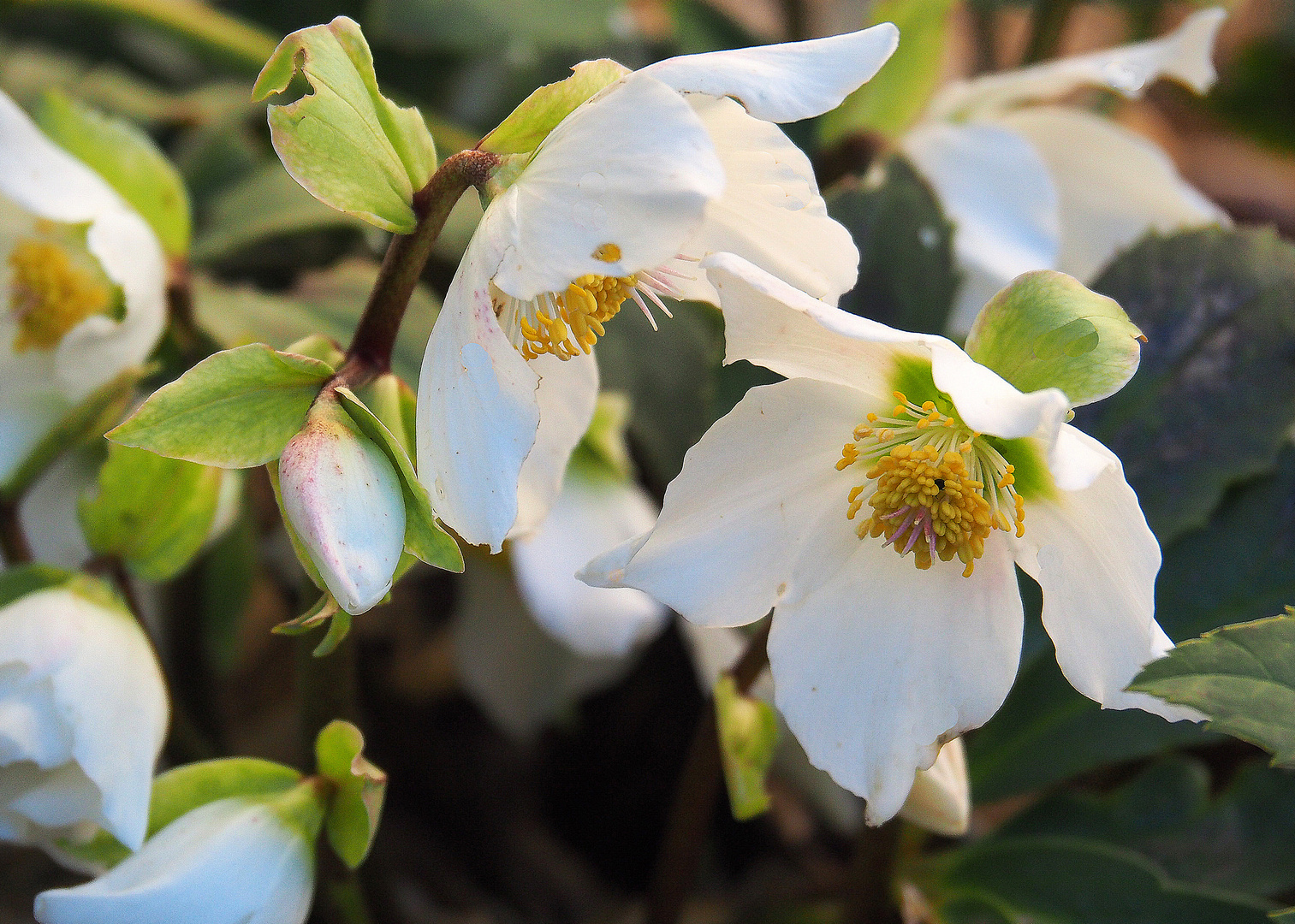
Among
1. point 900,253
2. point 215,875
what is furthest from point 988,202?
point 215,875

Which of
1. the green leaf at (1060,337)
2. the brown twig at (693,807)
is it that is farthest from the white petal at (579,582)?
the green leaf at (1060,337)

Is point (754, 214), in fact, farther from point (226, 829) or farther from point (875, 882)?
point (875, 882)

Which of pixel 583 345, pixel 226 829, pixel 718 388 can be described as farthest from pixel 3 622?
pixel 718 388

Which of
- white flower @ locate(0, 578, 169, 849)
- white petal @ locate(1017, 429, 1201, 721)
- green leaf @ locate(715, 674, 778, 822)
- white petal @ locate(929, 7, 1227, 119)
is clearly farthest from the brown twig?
white petal @ locate(929, 7, 1227, 119)

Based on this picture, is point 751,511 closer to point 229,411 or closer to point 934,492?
point 934,492

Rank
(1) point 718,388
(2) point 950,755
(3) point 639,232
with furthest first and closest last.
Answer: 1. (1) point 718,388
2. (2) point 950,755
3. (3) point 639,232
